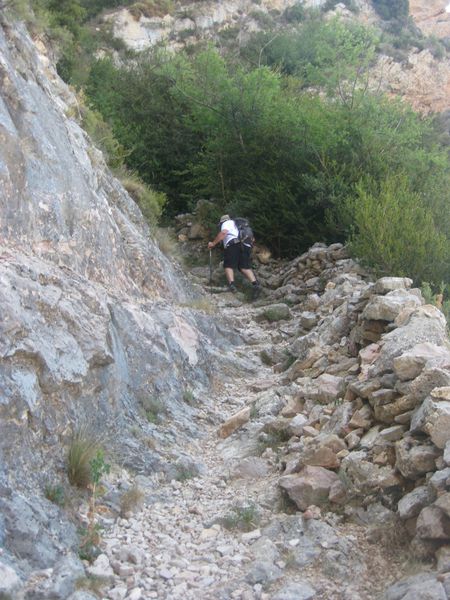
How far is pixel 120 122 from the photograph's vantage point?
1750 cm

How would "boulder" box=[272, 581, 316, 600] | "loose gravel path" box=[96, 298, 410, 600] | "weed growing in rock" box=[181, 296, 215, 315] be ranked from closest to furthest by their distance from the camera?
1. "boulder" box=[272, 581, 316, 600]
2. "loose gravel path" box=[96, 298, 410, 600]
3. "weed growing in rock" box=[181, 296, 215, 315]

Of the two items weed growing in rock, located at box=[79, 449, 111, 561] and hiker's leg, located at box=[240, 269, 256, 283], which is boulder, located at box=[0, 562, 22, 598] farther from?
hiker's leg, located at box=[240, 269, 256, 283]

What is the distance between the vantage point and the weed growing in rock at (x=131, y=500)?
14.7 ft

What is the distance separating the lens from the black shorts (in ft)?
40.6

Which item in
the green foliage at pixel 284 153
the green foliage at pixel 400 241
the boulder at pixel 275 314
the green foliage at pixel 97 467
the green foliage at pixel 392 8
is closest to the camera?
the green foliage at pixel 97 467

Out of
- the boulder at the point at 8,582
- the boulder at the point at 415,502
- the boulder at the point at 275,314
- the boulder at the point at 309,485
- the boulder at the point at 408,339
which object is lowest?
the boulder at the point at 275,314

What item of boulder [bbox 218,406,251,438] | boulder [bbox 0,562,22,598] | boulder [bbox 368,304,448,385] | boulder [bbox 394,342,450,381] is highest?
boulder [bbox 0,562,22,598]

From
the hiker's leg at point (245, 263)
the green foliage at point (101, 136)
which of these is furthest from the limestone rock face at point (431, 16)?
the hiker's leg at point (245, 263)

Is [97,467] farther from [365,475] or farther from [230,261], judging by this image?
[230,261]

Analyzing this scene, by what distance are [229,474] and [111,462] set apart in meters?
0.99

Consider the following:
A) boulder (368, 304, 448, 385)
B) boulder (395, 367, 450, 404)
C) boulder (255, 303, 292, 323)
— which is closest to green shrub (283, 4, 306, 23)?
boulder (255, 303, 292, 323)

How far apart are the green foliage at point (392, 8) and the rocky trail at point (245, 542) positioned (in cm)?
3488

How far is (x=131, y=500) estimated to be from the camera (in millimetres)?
4551

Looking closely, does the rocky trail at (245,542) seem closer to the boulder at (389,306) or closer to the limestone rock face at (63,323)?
the limestone rock face at (63,323)
